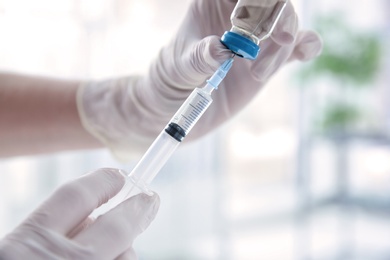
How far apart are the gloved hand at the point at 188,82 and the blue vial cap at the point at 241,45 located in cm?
2

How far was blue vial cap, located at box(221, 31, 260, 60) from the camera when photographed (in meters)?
0.68

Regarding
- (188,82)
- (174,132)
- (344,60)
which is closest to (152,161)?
(174,132)

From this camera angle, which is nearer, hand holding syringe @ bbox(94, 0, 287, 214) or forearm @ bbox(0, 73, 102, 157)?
hand holding syringe @ bbox(94, 0, 287, 214)

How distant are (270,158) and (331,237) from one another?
86 centimetres

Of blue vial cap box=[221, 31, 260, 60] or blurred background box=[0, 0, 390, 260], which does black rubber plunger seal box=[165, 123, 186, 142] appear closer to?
blue vial cap box=[221, 31, 260, 60]

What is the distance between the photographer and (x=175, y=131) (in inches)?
29.5

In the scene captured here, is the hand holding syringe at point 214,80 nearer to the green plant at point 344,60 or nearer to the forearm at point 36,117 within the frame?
the forearm at point 36,117

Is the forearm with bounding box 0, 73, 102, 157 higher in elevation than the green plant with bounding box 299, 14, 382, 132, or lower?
lower

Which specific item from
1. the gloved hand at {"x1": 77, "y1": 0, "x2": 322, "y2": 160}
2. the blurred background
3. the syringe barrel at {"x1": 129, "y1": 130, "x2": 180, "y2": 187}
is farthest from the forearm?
the blurred background

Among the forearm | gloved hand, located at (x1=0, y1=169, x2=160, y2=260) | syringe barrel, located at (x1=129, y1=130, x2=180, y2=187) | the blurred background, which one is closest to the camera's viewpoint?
gloved hand, located at (x1=0, y1=169, x2=160, y2=260)

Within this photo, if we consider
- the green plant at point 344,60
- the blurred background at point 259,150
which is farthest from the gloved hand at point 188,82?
the green plant at point 344,60

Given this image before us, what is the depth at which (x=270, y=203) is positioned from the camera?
4.34m

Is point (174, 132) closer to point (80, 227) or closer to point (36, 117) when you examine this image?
point (80, 227)

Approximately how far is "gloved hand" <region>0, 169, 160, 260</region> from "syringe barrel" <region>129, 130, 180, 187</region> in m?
0.05
